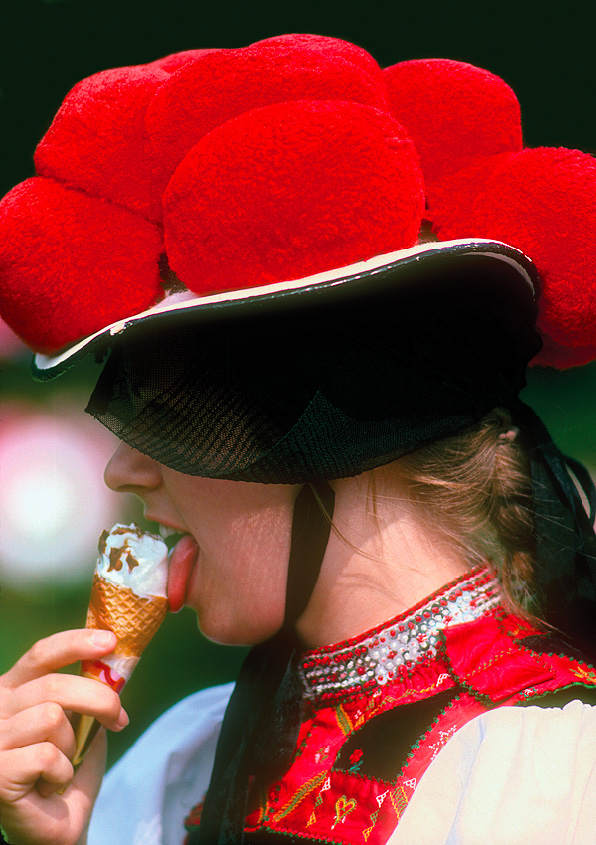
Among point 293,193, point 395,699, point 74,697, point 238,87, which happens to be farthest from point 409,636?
point 238,87

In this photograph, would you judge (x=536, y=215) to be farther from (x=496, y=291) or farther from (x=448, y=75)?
(x=448, y=75)

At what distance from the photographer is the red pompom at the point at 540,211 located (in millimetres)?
723

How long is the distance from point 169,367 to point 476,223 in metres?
0.36

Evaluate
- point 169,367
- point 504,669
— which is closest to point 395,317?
point 169,367

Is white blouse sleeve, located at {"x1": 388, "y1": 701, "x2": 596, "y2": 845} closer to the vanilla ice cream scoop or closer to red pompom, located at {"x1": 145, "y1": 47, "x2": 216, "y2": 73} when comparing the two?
the vanilla ice cream scoop

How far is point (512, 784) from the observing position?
0.66 metres

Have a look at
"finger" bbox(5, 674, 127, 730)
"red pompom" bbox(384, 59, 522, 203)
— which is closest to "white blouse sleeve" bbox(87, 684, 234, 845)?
"finger" bbox(5, 674, 127, 730)

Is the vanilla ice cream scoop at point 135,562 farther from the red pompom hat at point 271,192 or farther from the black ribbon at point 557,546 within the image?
the black ribbon at point 557,546

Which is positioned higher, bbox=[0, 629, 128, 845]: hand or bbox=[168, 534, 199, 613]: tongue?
bbox=[168, 534, 199, 613]: tongue

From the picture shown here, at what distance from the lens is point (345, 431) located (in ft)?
2.38

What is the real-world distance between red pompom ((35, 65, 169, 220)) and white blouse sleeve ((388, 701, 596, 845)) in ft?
2.15

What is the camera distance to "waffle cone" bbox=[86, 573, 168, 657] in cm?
86

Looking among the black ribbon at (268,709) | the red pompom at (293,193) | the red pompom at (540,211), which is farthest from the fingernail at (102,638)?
the red pompom at (540,211)

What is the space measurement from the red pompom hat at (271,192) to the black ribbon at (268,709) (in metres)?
0.30
